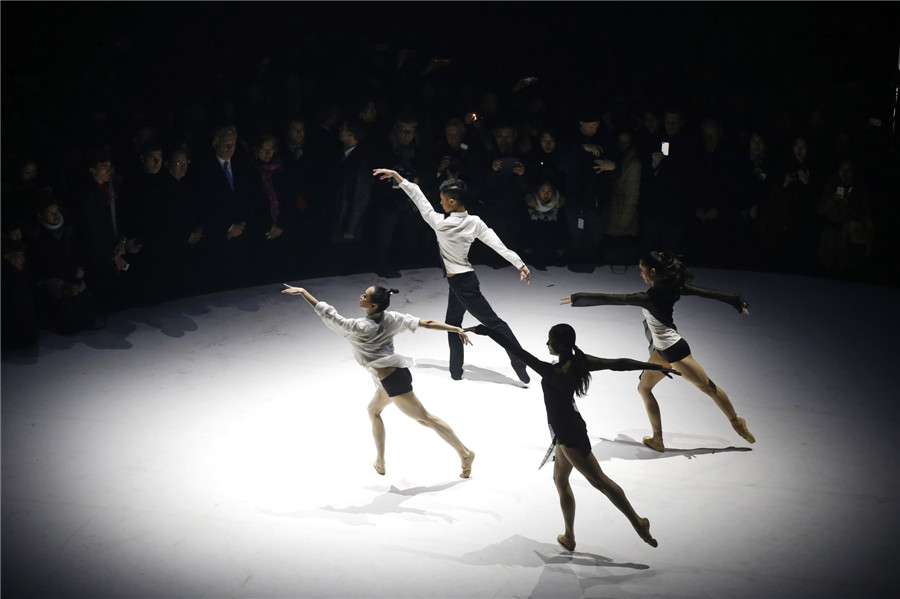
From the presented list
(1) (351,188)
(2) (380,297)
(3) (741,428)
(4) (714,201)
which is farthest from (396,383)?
(4) (714,201)

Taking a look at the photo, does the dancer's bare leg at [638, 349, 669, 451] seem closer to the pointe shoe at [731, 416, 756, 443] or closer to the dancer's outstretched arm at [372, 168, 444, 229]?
the pointe shoe at [731, 416, 756, 443]

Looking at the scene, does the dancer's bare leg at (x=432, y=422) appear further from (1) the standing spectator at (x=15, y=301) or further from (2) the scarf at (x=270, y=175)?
(2) the scarf at (x=270, y=175)

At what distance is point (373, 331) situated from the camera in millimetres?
5676

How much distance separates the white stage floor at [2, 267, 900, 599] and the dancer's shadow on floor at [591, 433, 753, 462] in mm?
21

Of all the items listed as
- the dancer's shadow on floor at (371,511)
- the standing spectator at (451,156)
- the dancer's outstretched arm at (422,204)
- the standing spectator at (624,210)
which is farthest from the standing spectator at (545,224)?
the dancer's shadow on floor at (371,511)

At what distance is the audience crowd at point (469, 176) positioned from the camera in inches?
372

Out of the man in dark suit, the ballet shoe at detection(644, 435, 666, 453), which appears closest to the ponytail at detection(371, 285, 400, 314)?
the ballet shoe at detection(644, 435, 666, 453)

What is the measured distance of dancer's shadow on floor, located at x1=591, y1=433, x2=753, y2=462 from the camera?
632 centimetres

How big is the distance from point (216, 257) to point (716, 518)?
633 centimetres

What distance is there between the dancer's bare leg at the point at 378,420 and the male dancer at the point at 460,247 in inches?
61.1

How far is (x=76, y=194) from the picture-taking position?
845 centimetres

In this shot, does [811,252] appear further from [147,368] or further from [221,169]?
[147,368]

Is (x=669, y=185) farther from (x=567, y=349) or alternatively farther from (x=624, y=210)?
(x=567, y=349)

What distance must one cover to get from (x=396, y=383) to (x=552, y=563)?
147 centimetres
